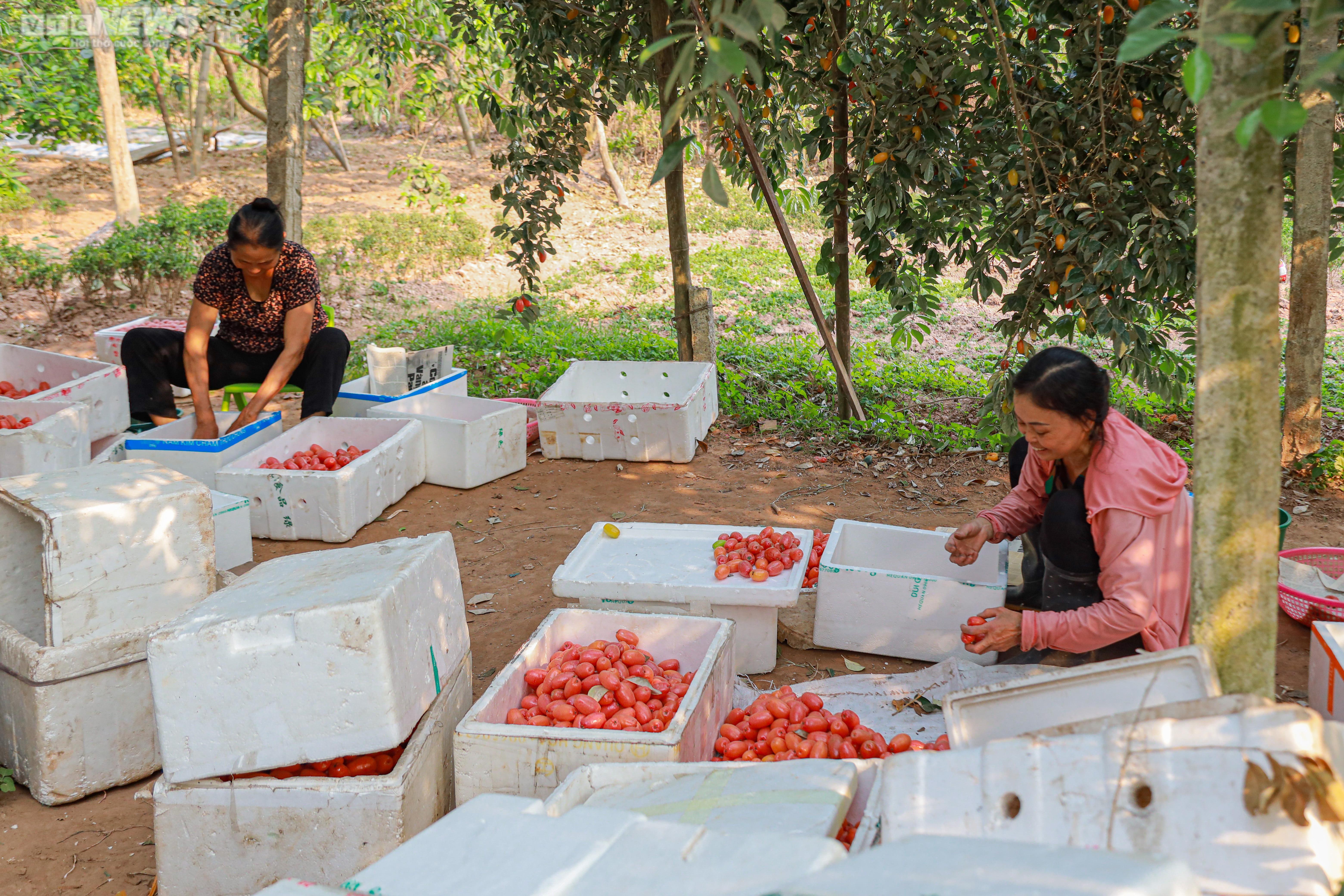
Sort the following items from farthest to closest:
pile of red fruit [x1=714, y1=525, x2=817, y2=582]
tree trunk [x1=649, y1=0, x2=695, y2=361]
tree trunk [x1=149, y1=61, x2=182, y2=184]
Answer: tree trunk [x1=149, y1=61, x2=182, y2=184] → tree trunk [x1=649, y1=0, x2=695, y2=361] → pile of red fruit [x1=714, y1=525, x2=817, y2=582]

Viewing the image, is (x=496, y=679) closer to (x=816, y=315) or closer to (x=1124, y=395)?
(x=816, y=315)

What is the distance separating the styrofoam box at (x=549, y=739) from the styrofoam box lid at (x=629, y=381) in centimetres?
303

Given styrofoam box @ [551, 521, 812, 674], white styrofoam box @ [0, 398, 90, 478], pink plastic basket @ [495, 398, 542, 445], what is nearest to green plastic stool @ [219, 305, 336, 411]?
white styrofoam box @ [0, 398, 90, 478]

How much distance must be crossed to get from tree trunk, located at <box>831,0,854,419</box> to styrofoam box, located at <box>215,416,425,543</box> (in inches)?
101

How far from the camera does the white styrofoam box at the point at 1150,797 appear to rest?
4.12 ft

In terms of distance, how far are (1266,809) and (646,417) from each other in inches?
157

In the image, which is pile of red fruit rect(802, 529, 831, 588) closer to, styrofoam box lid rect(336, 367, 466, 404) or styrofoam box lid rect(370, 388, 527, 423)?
styrofoam box lid rect(370, 388, 527, 423)

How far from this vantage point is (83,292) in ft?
27.3

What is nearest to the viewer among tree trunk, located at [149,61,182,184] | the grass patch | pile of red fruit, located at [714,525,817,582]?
pile of red fruit, located at [714,525,817,582]

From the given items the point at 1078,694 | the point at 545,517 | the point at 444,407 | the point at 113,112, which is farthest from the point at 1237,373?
the point at 113,112

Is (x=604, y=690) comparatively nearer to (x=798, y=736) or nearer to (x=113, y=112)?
(x=798, y=736)

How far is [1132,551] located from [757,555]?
121 cm

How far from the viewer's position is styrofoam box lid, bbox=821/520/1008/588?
3299 millimetres

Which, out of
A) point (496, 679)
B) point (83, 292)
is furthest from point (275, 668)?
point (83, 292)
